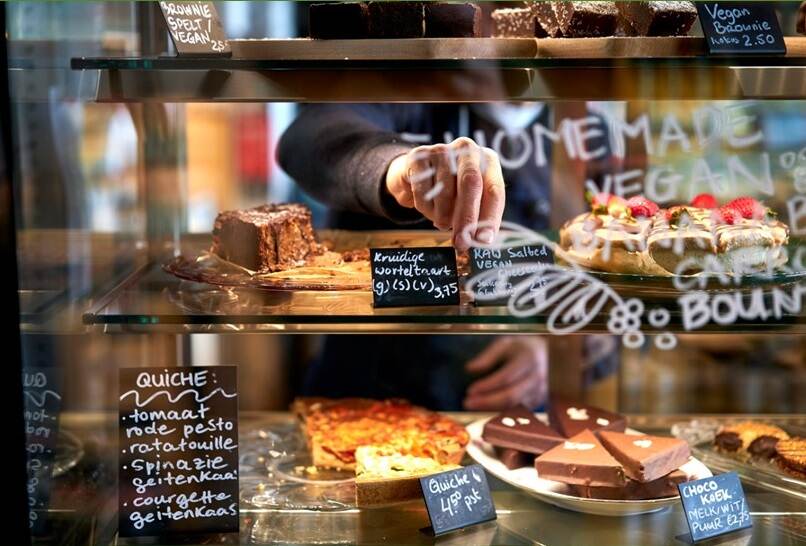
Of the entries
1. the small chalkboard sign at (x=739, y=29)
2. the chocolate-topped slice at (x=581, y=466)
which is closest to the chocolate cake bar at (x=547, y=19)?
the small chalkboard sign at (x=739, y=29)

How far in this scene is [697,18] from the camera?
142cm

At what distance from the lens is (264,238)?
1665 mm

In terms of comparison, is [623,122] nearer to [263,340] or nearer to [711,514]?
[711,514]

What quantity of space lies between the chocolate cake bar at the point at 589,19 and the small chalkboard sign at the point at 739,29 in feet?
0.43

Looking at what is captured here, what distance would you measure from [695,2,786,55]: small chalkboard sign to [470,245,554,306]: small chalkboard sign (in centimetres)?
43

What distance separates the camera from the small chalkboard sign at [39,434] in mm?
1520

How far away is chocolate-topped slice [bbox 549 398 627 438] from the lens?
5.95 ft

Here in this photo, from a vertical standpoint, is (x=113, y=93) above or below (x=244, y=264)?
above

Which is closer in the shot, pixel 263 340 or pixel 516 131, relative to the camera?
pixel 516 131

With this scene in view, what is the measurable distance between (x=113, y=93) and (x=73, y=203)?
113 cm

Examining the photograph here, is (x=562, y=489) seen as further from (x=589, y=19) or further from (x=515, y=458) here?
(x=589, y=19)

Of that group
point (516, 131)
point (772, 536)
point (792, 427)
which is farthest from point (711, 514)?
point (516, 131)

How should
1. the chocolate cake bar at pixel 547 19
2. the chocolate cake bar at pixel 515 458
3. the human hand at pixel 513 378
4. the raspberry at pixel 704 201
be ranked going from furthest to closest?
the human hand at pixel 513 378 → the chocolate cake bar at pixel 515 458 → the raspberry at pixel 704 201 → the chocolate cake bar at pixel 547 19

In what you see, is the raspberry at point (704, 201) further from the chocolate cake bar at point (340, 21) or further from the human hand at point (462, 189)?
the chocolate cake bar at point (340, 21)
